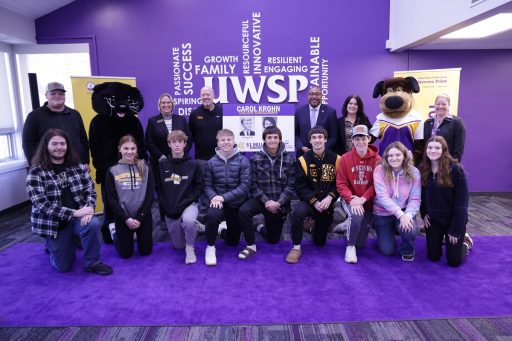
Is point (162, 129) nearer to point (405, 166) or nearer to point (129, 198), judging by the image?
point (129, 198)

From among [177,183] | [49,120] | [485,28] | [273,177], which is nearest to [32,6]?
[49,120]

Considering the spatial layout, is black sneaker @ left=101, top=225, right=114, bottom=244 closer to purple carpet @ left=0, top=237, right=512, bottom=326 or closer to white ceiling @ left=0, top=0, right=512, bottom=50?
purple carpet @ left=0, top=237, right=512, bottom=326

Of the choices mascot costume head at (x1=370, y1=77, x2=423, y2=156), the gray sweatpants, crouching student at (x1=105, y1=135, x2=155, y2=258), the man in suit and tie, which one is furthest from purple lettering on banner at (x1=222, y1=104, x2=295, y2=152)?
crouching student at (x1=105, y1=135, x2=155, y2=258)

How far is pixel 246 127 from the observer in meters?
4.32

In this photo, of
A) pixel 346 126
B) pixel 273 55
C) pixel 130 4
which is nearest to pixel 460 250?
pixel 346 126

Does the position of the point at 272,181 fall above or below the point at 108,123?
below

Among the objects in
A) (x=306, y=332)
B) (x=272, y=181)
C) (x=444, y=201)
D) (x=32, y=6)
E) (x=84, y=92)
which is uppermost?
(x=32, y=6)

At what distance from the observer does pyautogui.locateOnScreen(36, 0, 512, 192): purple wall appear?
187 inches

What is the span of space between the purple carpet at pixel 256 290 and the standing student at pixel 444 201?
0.46 feet

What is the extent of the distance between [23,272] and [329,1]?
456 cm

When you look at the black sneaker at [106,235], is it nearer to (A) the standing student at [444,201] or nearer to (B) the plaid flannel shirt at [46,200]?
(B) the plaid flannel shirt at [46,200]

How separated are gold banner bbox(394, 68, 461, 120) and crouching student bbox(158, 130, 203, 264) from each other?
2.97 m

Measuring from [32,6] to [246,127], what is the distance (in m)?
3.04

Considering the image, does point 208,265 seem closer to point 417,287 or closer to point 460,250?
point 417,287
